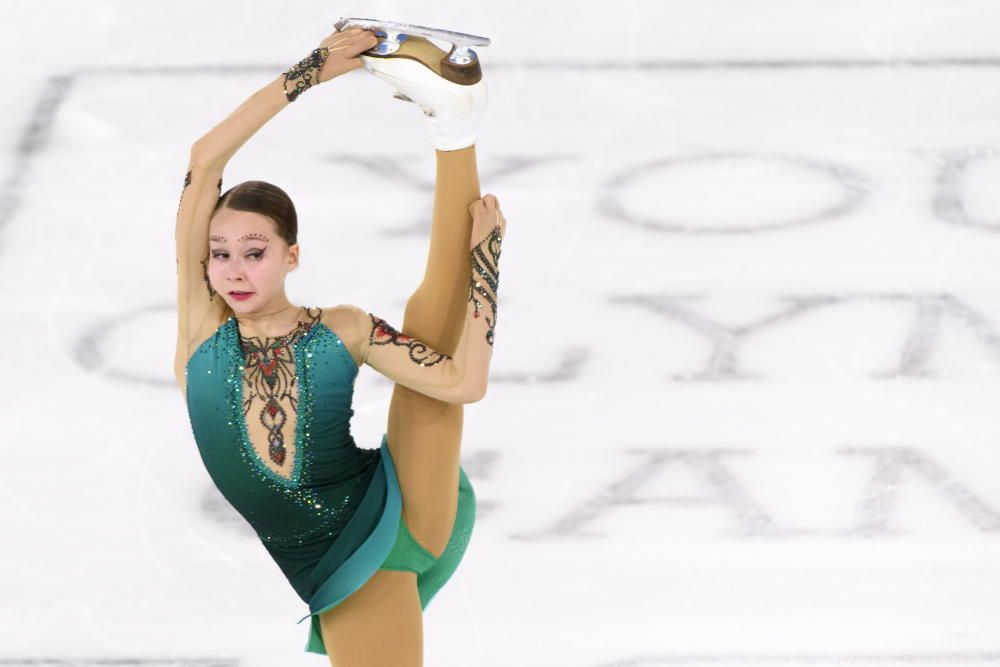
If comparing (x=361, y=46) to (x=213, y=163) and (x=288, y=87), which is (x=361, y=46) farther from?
(x=213, y=163)

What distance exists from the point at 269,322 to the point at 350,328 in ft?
0.46

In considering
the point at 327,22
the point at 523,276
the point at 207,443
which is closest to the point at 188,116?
the point at 327,22

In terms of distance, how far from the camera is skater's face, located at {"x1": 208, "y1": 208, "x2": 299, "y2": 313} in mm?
2865

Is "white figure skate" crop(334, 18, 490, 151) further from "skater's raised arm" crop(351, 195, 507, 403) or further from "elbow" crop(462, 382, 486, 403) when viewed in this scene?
"elbow" crop(462, 382, 486, 403)

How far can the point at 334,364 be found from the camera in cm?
293

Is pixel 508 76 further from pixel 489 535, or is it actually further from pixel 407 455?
pixel 407 455

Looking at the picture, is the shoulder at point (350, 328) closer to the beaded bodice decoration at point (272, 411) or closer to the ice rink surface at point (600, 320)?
the beaded bodice decoration at point (272, 411)

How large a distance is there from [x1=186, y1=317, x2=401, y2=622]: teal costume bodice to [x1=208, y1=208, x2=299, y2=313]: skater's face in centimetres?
10

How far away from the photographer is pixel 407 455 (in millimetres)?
3088

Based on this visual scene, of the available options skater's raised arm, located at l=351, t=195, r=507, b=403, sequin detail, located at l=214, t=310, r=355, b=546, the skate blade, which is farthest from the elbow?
the skate blade

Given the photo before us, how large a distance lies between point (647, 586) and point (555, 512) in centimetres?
35

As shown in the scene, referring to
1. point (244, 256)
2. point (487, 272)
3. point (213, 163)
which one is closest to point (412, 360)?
point (487, 272)

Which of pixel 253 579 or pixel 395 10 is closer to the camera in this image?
pixel 253 579

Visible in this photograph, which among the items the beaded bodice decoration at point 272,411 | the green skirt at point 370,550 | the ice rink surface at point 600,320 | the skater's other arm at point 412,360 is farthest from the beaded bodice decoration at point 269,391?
the ice rink surface at point 600,320
